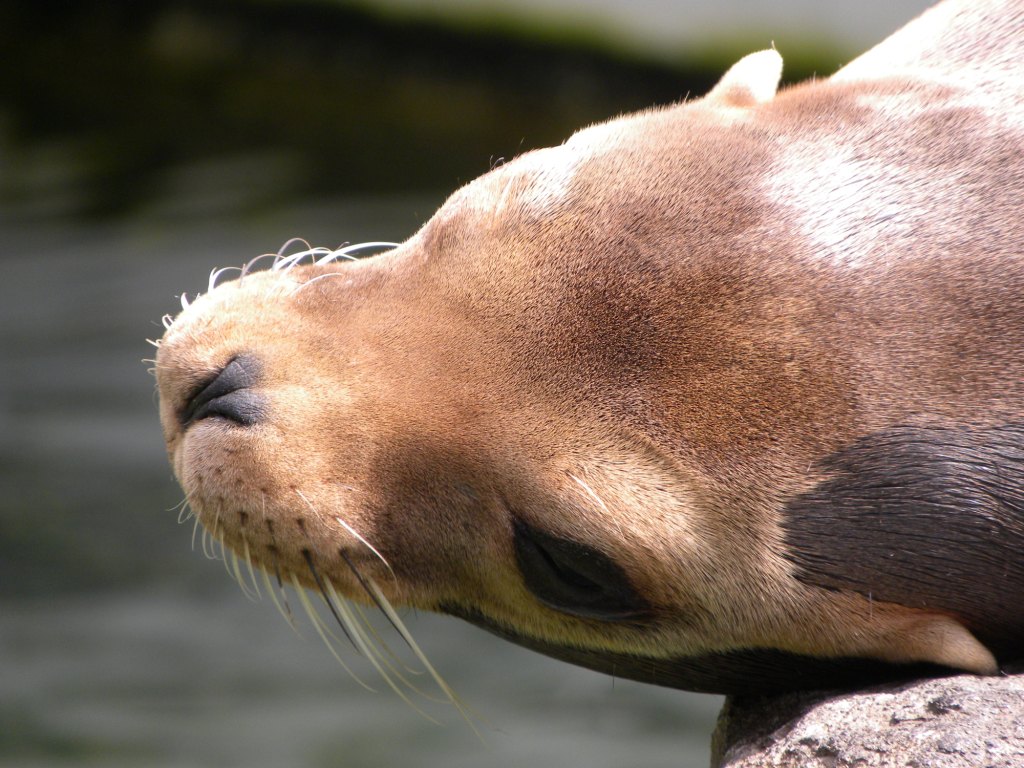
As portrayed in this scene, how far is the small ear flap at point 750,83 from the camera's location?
284cm

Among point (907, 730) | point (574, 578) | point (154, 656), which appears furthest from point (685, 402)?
point (154, 656)

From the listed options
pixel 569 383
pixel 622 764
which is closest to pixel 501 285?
pixel 569 383

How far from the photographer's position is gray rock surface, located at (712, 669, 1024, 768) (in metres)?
2.15

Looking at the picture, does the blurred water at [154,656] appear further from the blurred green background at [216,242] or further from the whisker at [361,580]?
the whisker at [361,580]

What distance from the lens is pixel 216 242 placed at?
32.3 feet

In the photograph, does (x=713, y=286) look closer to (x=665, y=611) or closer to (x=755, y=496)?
(x=755, y=496)

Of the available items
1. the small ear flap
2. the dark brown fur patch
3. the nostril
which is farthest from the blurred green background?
the dark brown fur patch

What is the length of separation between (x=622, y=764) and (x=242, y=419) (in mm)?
4507

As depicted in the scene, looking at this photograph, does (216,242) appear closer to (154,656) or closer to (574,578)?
(154,656)

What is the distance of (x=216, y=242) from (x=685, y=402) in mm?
7945

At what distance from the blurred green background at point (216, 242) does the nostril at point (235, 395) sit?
4071 mm

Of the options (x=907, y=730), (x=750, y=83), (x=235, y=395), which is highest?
(x=750, y=83)

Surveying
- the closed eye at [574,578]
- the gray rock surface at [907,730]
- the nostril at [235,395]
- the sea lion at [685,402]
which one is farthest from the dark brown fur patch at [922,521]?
the nostril at [235,395]

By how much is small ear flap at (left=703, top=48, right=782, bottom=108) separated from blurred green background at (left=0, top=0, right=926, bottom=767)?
4.29 meters
